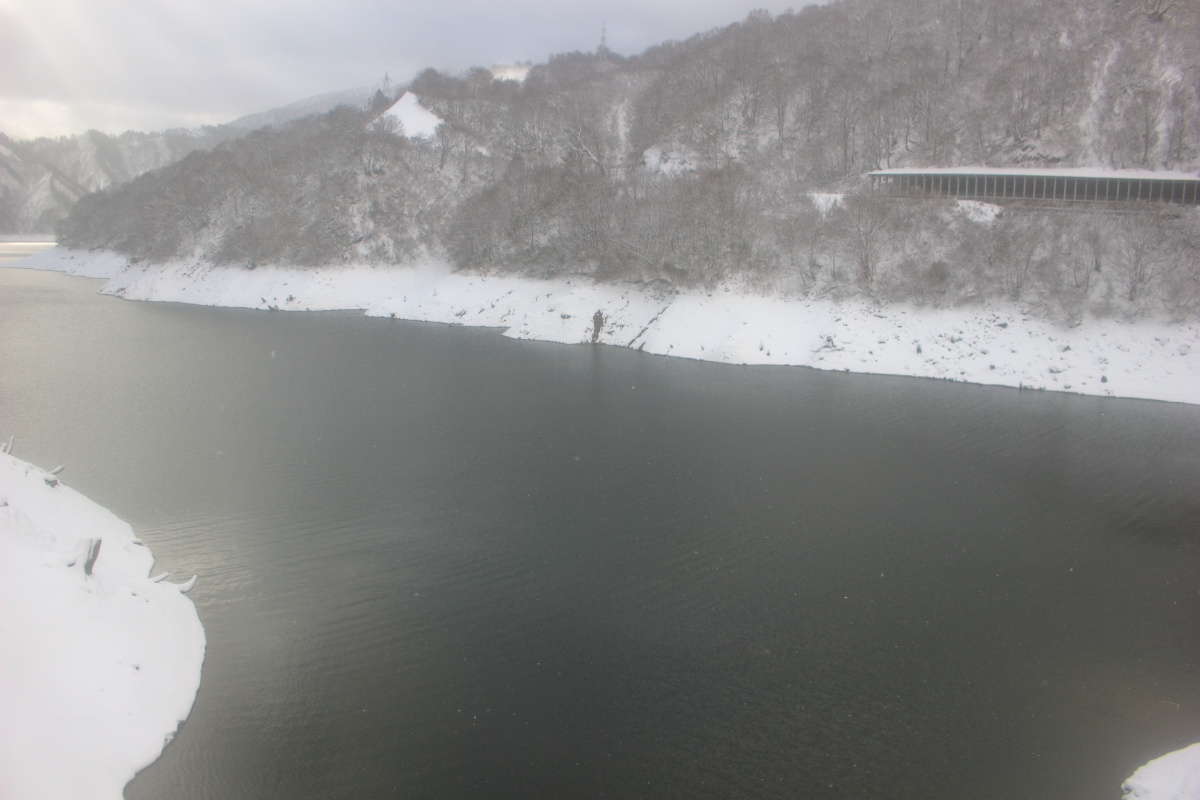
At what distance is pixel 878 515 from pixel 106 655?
54.7 feet

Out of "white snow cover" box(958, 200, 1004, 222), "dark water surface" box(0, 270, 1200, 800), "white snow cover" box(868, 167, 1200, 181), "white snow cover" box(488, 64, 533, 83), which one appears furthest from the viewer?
"white snow cover" box(488, 64, 533, 83)

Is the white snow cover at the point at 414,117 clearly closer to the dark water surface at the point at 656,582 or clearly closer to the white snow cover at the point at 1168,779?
the dark water surface at the point at 656,582

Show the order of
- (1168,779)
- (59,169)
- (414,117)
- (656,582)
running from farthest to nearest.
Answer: (59,169)
(414,117)
(656,582)
(1168,779)

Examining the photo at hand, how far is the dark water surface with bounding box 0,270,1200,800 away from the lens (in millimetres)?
10914

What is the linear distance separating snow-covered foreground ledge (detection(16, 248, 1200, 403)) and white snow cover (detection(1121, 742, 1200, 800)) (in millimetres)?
25503

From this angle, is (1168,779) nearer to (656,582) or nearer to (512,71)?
(656,582)

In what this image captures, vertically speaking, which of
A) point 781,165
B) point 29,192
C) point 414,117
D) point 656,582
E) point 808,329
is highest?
point 29,192

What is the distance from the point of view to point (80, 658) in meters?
11.6

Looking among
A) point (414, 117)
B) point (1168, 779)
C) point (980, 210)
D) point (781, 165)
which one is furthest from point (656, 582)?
point (414, 117)

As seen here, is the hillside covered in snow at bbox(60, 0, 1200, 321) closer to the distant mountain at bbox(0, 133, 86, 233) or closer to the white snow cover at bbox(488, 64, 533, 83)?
the white snow cover at bbox(488, 64, 533, 83)

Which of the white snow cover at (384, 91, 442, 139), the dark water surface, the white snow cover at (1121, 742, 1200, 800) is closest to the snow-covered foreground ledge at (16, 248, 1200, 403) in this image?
the dark water surface

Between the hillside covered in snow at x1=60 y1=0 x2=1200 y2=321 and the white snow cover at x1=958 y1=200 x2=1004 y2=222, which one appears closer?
the hillside covered in snow at x1=60 y1=0 x2=1200 y2=321

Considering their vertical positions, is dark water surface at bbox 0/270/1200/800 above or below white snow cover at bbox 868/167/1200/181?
below

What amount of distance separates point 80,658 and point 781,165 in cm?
5549
